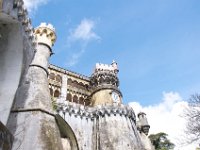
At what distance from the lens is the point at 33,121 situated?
19.8 m

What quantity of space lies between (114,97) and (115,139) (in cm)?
765

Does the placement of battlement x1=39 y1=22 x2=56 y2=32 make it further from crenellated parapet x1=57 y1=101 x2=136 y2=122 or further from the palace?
crenellated parapet x1=57 y1=101 x2=136 y2=122

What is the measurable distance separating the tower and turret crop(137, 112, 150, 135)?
17.3ft

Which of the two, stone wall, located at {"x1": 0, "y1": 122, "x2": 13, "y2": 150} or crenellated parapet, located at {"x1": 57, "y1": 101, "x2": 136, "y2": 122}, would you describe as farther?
crenellated parapet, located at {"x1": 57, "y1": 101, "x2": 136, "y2": 122}

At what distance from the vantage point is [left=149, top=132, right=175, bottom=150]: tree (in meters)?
43.7

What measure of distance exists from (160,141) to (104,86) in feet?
51.8

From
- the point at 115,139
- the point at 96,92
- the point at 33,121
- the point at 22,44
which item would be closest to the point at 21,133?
the point at 33,121

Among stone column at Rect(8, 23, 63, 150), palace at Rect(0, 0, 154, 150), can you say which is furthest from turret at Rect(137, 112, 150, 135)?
stone column at Rect(8, 23, 63, 150)

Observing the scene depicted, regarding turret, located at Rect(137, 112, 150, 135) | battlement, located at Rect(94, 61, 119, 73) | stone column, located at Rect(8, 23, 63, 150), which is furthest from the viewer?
turret, located at Rect(137, 112, 150, 135)

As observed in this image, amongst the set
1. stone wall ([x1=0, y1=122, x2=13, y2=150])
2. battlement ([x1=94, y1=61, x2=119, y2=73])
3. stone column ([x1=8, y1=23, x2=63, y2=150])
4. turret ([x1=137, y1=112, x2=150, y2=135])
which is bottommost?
stone wall ([x1=0, y1=122, x2=13, y2=150])

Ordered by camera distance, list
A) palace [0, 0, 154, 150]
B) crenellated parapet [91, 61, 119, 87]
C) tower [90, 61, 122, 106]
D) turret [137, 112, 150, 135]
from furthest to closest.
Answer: turret [137, 112, 150, 135]
crenellated parapet [91, 61, 119, 87]
tower [90, 61, 122, 106]
palace [0, 0, 154, 150]

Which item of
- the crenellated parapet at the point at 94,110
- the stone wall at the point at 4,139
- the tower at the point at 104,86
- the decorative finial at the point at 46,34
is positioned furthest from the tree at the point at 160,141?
the stone wall at the point at 4,139

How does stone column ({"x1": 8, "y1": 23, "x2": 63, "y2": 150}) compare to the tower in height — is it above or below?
below

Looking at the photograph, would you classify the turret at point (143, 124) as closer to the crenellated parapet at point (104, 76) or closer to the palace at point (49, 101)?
the palace at point (49, 101)
